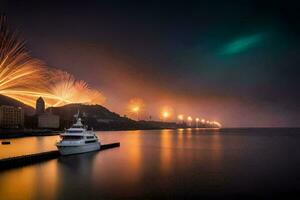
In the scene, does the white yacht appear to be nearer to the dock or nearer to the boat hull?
the boat hull

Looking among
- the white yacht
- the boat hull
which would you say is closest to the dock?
the boat hull

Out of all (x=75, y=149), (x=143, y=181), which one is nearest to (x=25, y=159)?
(x=75, y=149)

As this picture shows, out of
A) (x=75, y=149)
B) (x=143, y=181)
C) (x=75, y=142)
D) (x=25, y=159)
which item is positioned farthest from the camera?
(x=75, y=142)

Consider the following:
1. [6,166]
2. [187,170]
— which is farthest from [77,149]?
[187,170]

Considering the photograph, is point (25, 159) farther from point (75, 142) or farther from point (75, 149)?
point (75, 142)

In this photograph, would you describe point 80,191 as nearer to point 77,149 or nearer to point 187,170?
point 187,170

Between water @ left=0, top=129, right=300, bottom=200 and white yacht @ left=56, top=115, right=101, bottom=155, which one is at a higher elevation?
white yacht @ left=56, top=115, right=101, bottom=155

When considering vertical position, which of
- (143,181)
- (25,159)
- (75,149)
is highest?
(75,149)

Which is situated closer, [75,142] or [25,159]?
[25,159]

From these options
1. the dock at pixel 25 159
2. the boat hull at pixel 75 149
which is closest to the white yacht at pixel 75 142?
the boat hull at pixel 75 149

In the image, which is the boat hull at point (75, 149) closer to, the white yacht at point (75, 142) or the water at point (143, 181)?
the white yacht at point (75, 142)

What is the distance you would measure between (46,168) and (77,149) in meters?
17.5

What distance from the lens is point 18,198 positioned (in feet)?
99.0

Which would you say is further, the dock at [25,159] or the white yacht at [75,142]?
the white yacht at [75,142]
